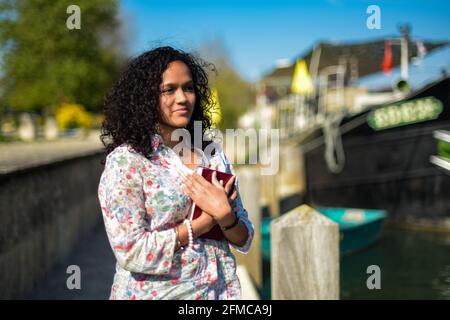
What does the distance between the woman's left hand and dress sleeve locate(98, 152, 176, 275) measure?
0.14 metres

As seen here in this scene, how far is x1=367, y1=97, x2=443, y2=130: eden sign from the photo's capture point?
11.8 metres

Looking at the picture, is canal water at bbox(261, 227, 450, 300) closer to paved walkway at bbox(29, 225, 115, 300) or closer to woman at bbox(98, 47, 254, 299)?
paved walkway at bbox(29, 225, 115, 300)

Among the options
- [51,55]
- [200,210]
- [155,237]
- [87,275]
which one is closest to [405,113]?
[87,275]

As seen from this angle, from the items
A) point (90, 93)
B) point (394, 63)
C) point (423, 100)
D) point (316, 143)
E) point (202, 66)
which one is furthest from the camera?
point (90, 93)

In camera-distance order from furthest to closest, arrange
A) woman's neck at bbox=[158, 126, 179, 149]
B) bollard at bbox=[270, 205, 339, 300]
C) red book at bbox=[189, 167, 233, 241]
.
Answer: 1. bollard at bbox=[270, 205, 339, 300]
2. woman's neck at bbox=[158, 126, 179, 149]
3. red book at bbox=[189, 167, 233, 241]

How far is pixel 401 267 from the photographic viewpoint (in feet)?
32.1

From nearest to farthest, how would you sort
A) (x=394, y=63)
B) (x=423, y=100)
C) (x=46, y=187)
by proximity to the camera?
(x=46, y=187) < (x=423, y=100) < (x=394, y=63)

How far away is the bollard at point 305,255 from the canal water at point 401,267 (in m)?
Result: 4.11

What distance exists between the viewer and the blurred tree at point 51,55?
31.9 m

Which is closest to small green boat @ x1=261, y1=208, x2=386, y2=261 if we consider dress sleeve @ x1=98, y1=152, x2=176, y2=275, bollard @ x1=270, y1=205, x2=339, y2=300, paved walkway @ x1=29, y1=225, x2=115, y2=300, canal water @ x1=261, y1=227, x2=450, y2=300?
canal water @ x1=261, y1=227, x2=450, y2=300
